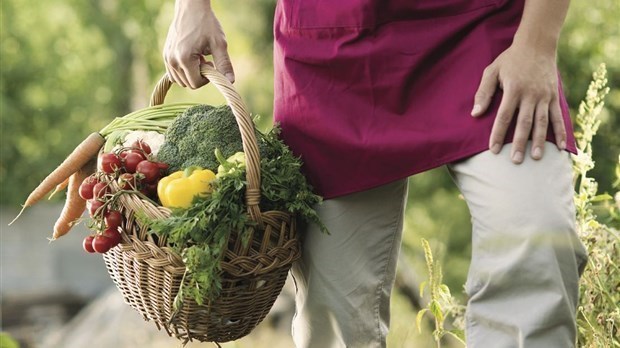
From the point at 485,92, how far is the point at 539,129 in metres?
0.14

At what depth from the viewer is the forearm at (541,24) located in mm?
1798

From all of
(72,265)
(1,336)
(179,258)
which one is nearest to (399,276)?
(1,336)

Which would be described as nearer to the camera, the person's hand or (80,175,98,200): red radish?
the person's hand

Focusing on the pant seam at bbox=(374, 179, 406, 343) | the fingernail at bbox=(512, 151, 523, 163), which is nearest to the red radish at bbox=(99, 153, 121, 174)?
the pant seam at bbox=(374, 179, 406, 343)

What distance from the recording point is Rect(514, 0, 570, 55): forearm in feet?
5.90

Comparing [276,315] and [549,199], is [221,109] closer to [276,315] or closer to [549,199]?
[549,199]

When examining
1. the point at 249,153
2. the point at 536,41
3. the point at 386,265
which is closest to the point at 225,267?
the point at 249,153

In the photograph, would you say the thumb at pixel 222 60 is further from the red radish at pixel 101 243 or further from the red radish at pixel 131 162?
the red radish at pixel 101 243

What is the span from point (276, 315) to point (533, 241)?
4.02 meters

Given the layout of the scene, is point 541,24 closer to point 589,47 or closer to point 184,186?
point 184,186

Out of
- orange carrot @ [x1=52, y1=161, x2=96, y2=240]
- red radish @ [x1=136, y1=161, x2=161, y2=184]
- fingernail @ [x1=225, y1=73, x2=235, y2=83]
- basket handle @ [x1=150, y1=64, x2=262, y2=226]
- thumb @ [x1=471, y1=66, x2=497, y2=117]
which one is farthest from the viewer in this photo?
orange carrot @ [x1=52, y1=161, x2=96, y2=240]

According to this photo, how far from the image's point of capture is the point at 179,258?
6.49 feet

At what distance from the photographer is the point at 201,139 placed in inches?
84.5

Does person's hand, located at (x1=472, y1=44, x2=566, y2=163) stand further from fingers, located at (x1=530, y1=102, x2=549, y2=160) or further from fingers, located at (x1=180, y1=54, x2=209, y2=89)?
fingers, located at (x1=180, y1=54, x2=209, y2=89)
